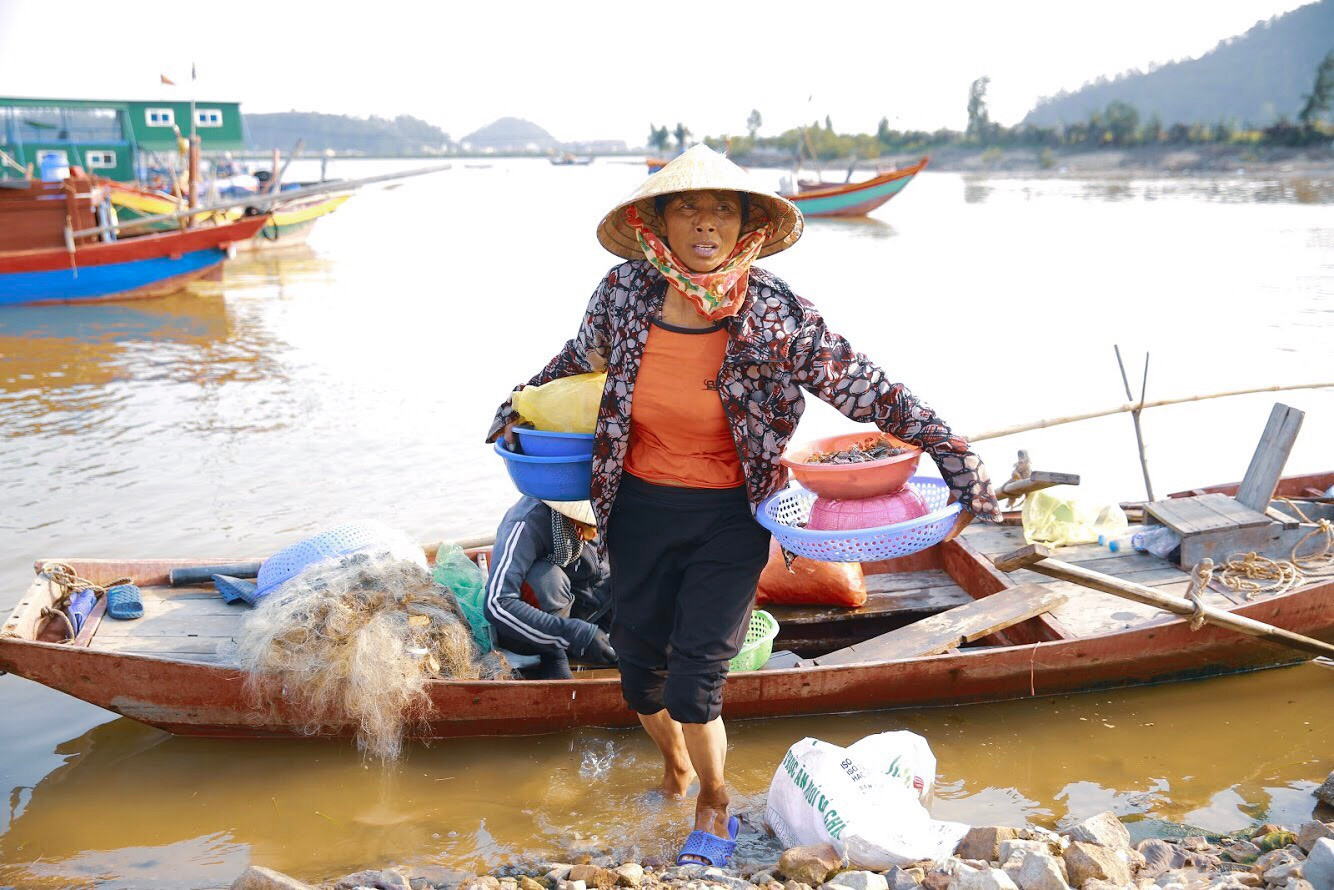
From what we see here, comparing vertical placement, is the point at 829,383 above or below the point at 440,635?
above

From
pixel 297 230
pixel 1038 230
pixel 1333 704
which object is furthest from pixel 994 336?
pixel 297 230

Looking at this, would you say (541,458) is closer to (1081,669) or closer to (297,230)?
(1081,669)

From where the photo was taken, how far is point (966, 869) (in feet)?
7.93

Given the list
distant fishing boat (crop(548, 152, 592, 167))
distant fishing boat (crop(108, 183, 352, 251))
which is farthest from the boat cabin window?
distant fishing boat (crop(548, 152, 592, 167))

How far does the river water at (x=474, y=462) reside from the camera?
3.48 meters

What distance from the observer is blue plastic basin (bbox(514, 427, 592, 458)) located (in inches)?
111

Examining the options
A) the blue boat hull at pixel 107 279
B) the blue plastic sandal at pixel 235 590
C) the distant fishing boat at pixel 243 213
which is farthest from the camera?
the distant fishing boat at pixel 243 213

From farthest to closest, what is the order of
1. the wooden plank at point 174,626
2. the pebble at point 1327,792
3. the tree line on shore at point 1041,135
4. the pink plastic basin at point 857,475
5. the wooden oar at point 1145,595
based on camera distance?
the tree line on shore at point 1041,135 → the wooden plank at point 174,626 → the pebble at point 1327,792 → the wooden oar at point 1145,595 → the pink plastic basin at point 857,475

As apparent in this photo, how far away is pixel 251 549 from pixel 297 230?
1803 cm

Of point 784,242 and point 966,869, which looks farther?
point 784,242

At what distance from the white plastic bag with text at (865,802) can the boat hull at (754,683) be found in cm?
69

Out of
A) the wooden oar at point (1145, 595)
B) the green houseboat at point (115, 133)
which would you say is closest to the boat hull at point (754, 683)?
the wooden oar at point (1145, 595)

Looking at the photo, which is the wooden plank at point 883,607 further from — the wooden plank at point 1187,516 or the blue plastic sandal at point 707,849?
the blue plastic sandal at point 707,849

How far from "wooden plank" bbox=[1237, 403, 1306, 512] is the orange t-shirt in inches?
109
